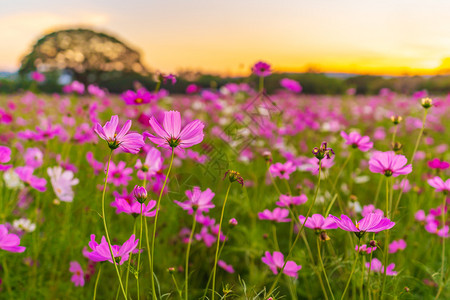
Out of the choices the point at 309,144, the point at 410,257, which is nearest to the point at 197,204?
the point at 410,257

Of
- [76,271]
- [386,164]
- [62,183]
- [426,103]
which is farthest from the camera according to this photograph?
[62,183]

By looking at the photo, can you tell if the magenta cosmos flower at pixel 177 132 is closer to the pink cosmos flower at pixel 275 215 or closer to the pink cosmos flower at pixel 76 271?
the pink cosmos flower at pixel 275 215

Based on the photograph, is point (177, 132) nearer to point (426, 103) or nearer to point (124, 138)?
point (124, 138)

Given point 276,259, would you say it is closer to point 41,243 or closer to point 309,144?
point 41,243

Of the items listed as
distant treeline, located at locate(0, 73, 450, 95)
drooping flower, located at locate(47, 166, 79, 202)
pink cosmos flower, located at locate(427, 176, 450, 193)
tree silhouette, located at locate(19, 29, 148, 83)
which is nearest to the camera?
pink cosmos flower, located at locate(427, 176, 450, 193)

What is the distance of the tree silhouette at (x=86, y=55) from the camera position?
11.6 meters

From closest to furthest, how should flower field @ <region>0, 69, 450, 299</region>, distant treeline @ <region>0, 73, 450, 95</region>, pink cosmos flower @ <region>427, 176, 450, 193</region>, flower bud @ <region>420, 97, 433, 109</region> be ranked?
flower field @ <region>0, 69, 450, 299</region>, pink cosmos flower @ <region>427, 176, 450, 193</region>, flower bud @ <region>420, 97, 433, 109</region>, distant treeline @ <region>0, 73, 450, 95</region>

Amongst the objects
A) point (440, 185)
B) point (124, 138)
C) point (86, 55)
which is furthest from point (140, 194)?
point (86, 55)

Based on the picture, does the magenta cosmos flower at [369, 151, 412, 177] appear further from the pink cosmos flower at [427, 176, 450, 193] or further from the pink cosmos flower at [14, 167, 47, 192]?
the pink cosmos flower at [14, 167, 47, 192]

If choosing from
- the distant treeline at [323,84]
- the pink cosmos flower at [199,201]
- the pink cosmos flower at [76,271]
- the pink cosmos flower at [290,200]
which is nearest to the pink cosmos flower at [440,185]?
Result: the pink cosmos flower at [290,200]

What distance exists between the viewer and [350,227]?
0.56 m

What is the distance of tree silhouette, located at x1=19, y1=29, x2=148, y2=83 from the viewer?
11625mm

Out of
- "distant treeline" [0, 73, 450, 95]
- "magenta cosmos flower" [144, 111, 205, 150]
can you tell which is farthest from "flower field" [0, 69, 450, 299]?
"distant treeline" [0, 73, 450, 95]

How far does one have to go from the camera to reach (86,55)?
12.2 m
